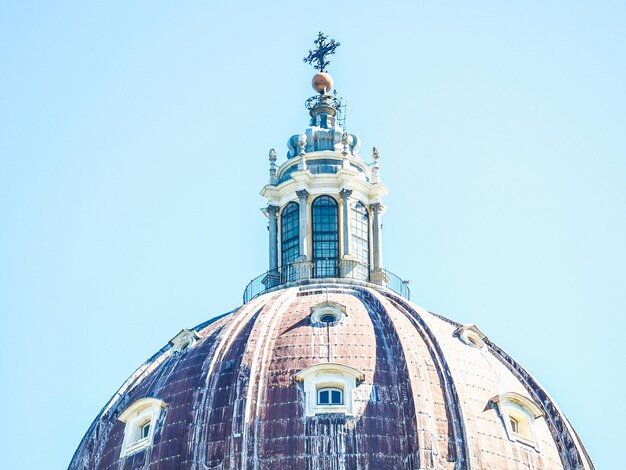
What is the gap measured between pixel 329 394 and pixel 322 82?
20.1m

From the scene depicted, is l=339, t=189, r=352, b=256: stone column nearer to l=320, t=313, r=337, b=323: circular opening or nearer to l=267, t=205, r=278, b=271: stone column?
l=267, t=205, r=278, b=271: stone column

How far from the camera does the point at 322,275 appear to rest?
259 ft

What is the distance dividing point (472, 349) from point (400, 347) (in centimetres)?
395

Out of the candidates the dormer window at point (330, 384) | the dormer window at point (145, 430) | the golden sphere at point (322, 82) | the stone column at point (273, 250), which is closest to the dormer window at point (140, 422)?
the dormer window at point (145, 430)

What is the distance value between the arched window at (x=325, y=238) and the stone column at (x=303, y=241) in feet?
1.34

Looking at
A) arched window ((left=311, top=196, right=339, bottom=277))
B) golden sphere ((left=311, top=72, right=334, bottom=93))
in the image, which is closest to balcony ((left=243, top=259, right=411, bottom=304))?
arched window ((left=311, top=196, right=339, bottom=277))

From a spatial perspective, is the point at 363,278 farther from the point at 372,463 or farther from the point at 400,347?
the point at 372,463

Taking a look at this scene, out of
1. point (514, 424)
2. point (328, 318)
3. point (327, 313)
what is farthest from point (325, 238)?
point (514, 424)

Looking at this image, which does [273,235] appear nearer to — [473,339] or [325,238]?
[325,238]

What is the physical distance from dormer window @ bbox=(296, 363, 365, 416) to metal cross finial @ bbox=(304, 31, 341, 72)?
20877 millimetres

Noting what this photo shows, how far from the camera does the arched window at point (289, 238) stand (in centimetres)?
7956

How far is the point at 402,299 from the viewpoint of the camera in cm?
7712

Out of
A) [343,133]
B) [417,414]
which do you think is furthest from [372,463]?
[343,133]

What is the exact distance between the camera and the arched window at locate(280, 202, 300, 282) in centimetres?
7956
